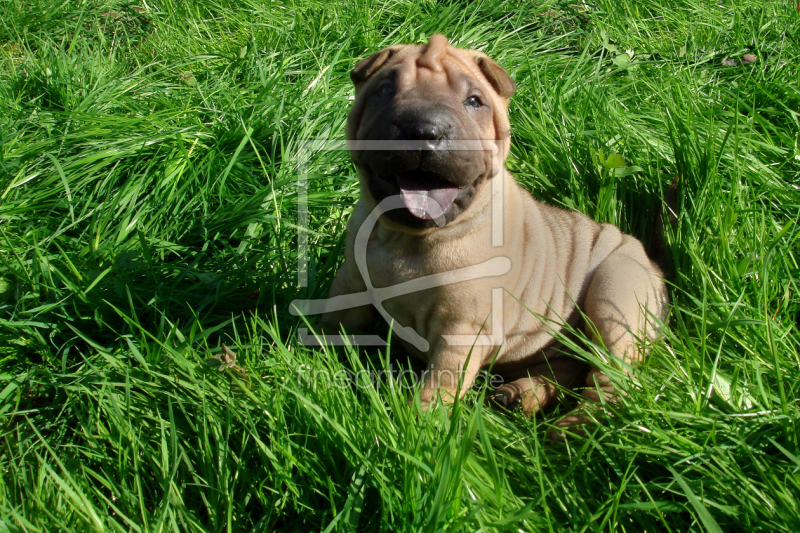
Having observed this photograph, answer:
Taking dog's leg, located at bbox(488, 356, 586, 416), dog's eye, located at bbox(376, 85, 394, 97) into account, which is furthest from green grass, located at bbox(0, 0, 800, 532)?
dog's eye, located at bbox(376, 85, 394, 97)

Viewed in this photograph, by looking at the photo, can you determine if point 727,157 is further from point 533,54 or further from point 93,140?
point 93,140

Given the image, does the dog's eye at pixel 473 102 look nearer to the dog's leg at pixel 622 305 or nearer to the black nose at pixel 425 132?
the black nose at pixel 425 132

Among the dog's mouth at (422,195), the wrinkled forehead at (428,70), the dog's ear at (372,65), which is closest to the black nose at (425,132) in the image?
the dog's mouth at (422,195)

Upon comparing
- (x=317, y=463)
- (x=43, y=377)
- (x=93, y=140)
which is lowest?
(x=43, y=377)

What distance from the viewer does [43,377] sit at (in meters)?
3.14

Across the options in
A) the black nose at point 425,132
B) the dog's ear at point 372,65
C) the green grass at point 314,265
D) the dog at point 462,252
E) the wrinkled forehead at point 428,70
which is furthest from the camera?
the dog's ear at point 372,65

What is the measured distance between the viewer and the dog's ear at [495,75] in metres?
3.21

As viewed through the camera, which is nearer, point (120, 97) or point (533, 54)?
point (120, 97)

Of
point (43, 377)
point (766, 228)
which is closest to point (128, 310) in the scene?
point (43, 377)

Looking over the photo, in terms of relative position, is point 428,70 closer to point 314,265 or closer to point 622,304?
point 314,265

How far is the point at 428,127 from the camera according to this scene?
2676 millimetres

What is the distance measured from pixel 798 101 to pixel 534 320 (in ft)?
9.04

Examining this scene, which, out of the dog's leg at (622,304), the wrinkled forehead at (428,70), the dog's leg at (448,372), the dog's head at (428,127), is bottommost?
the dog's leg at (448,372)

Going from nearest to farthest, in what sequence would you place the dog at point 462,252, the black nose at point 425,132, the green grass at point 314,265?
the green grass at point 314,265, the black nose at point 425,132, the dog at point 462,252
